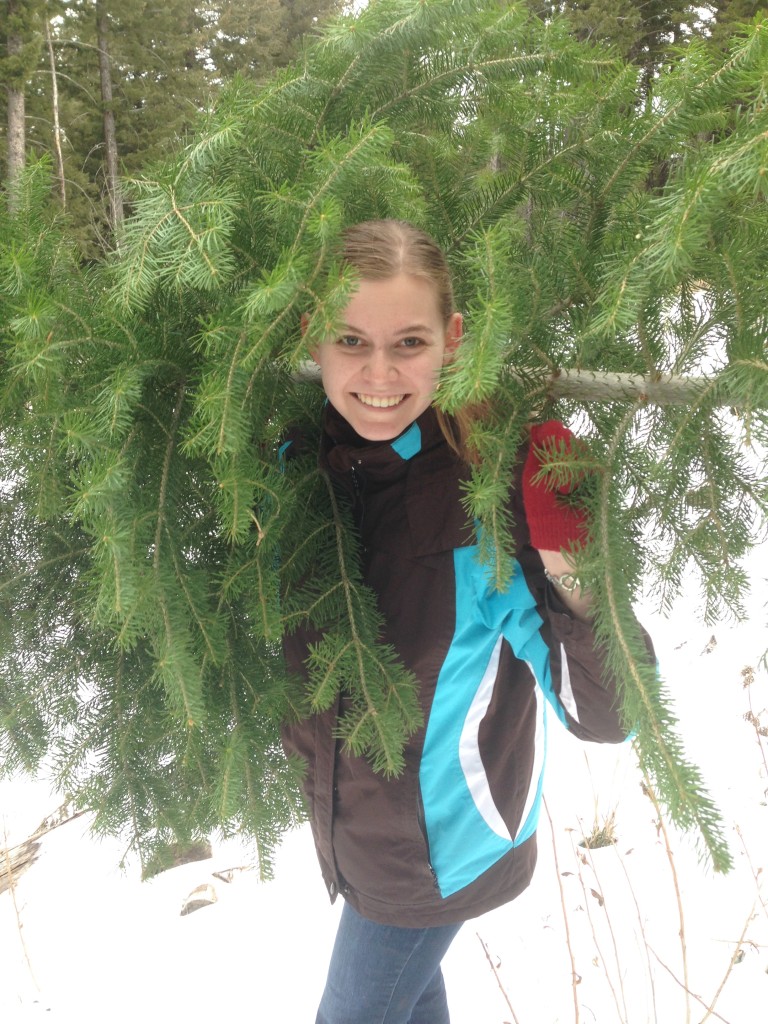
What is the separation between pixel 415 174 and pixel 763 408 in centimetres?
62

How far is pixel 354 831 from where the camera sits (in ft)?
4.39

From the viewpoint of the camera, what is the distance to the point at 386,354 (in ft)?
3.09

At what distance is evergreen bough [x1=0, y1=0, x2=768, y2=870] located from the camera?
2.49ft

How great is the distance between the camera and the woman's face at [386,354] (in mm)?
923

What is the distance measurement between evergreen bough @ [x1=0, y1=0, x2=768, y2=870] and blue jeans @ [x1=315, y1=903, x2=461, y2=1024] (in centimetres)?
37

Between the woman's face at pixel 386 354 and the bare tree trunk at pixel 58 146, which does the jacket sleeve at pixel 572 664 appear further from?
the bare tree trunk at pixel 58 146

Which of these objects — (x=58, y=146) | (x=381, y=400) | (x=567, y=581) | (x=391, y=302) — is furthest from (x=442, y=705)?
(x=58, y=146)

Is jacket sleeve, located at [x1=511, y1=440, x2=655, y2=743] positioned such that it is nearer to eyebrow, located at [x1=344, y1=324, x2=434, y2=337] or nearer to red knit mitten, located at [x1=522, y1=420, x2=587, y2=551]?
red knit mitten, located at [x1=522, y1=420, x2=587, y2=551]

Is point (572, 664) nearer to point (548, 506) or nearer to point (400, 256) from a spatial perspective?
point (548, 506)

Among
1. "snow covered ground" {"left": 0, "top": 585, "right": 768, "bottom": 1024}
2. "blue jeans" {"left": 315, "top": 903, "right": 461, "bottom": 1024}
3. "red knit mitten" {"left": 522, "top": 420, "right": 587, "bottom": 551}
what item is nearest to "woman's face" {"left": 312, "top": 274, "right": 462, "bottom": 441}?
"red knit mitten" {"left": 522, "top": 420, "right": 587, "bottom": 551}

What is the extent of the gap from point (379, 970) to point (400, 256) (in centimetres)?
126

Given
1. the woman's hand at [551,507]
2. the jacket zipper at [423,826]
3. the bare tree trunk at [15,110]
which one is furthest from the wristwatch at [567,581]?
the bare tree trunk at [15,110]

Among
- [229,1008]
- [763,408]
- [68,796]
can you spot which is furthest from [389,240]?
[229,1008]

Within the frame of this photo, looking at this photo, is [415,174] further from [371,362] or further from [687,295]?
[687,295]
